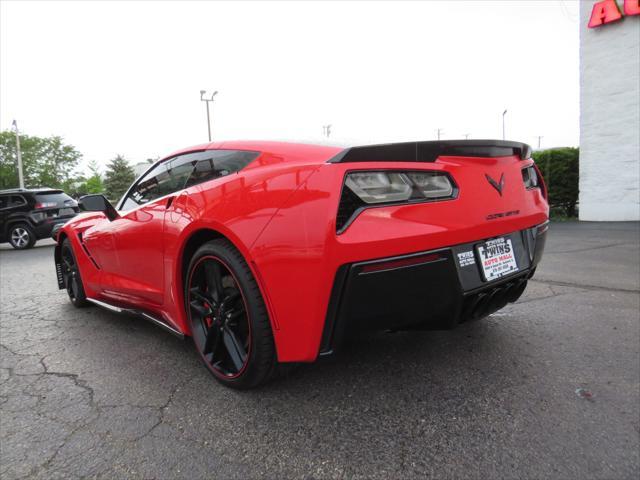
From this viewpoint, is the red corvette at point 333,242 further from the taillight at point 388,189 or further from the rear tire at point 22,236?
the rear tire at point 22,236

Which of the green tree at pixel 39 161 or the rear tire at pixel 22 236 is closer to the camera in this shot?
the rear tire at pixel 22 236

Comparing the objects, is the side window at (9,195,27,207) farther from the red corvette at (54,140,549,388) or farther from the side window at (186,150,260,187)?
the side window at (186,150,260,187)

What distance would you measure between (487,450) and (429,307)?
586 mm

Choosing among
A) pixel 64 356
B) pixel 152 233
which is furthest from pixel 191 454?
pixel 64 356

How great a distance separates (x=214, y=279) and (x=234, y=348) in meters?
0.37

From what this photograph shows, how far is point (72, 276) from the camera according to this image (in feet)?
13.6

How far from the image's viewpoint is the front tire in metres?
1.96

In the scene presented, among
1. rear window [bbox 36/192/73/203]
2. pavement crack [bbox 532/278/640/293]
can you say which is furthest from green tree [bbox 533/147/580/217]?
rear window [bbox 36/192/73/203]

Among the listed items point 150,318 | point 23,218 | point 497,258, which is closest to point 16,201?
point 23,218

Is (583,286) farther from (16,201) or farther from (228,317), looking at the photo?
(16,201)

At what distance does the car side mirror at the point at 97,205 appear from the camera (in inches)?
127

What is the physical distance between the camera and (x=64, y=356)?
289 cm

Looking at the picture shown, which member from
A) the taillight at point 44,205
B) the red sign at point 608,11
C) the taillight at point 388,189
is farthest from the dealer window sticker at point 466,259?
the taillight at point 44,205

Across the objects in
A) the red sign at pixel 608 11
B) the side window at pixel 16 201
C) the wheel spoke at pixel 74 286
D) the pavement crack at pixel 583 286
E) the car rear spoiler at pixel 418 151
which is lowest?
the pavement crack at pixel 583 286
